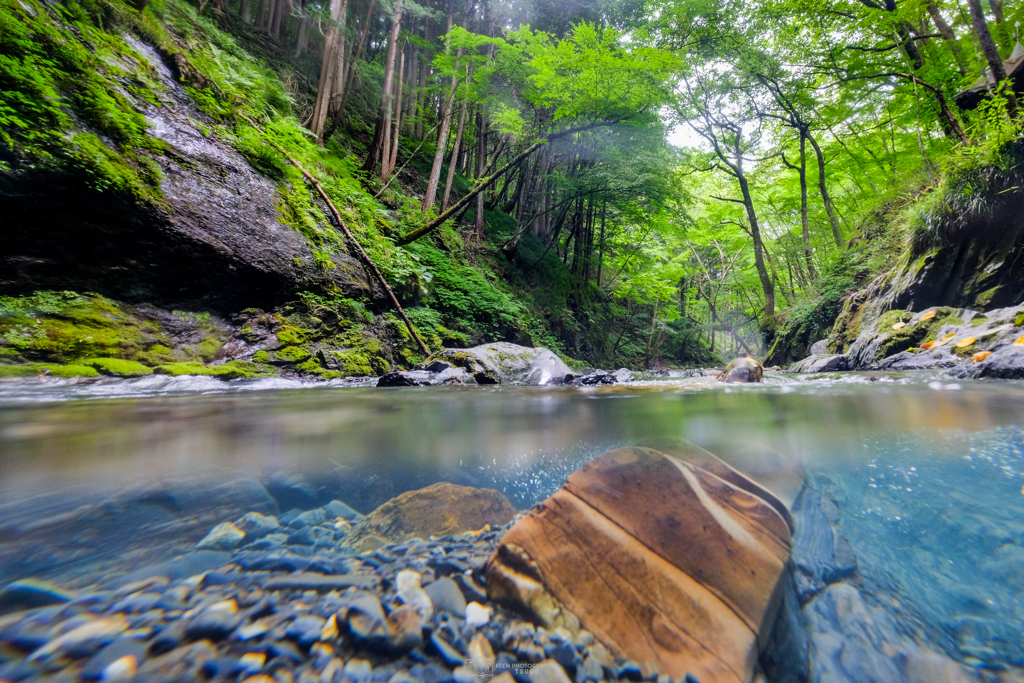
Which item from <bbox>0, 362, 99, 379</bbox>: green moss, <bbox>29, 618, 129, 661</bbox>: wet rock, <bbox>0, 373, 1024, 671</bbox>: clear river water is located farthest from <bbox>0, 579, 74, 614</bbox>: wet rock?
<bbox>0, 362, 99, 379</bbox>: green moss

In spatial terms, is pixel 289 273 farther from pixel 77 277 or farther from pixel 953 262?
pixel 953 262

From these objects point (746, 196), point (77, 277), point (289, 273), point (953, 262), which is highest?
point (746, 196)

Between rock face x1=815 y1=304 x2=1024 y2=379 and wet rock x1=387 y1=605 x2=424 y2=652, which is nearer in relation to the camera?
wet rock x1=387 y1=605 x2=424 y2=652

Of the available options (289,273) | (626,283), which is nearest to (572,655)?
(289,273)

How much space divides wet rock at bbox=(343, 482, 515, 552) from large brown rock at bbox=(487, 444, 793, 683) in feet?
1.13

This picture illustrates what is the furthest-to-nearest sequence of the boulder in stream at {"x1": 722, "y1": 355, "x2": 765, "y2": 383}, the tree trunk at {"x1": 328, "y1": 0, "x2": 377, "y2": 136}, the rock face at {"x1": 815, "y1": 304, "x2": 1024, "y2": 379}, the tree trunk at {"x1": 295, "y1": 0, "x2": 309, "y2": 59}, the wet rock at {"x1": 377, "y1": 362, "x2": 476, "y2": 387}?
the tree trunk at {"x1": 295, "y1": 0, "x2": 309, "y2": 59}
the tree trunk at {"x1": 328, "y1": 0, "x2": 377, "y2": 136}
the boulder in stream at {"x1": 722, "y1": 355, "x2": 765, "y2": 383}
the wet rock at {"x1": 377, "y1": 362, "x2": 476, "y2": 387}
the rock face at {"x1": 815, "y1": 304, "x2": 1024, "y2": 379}

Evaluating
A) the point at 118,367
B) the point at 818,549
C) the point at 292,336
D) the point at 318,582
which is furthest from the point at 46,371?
the point at 818,549

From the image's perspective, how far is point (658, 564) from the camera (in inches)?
40.5

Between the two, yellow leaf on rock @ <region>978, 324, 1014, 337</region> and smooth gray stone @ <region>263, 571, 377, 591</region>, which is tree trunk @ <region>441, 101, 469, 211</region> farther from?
yellow leaf on rock @ <region>978, 324, 1014, 337</region>

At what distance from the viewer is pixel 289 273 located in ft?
16.5

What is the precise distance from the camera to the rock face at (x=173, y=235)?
3339 mm

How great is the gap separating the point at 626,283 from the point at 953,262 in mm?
8649

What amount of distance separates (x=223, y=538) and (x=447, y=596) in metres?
0.75

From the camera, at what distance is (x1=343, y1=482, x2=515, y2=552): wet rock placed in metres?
1.33
